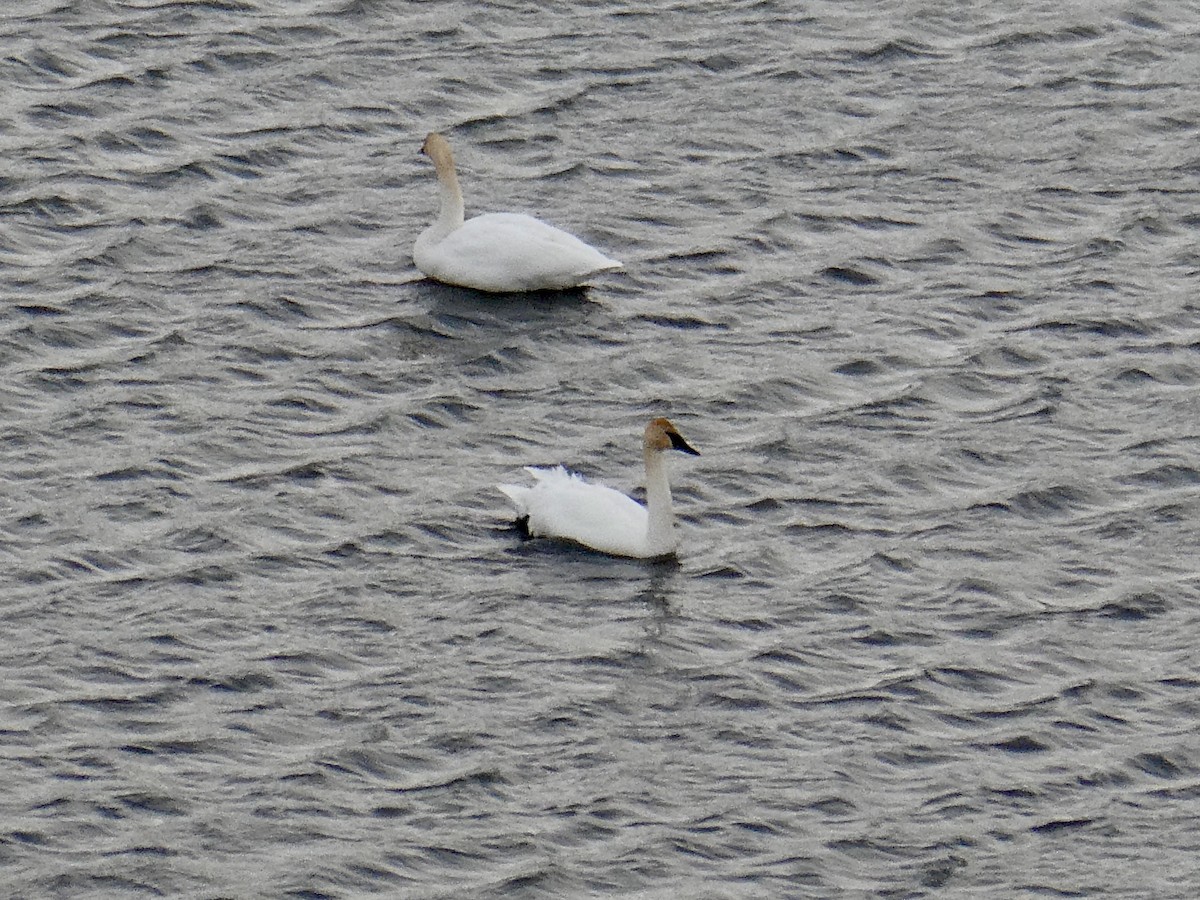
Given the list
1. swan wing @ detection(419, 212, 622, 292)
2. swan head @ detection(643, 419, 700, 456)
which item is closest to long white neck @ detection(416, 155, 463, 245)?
swan wing @ detection(419, 212, 622, 292)

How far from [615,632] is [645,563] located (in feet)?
3.61

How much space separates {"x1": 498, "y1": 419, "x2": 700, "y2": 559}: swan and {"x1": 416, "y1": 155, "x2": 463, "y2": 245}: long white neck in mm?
3950

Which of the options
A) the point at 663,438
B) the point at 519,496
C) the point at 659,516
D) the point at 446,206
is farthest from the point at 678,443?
the point at 446,206

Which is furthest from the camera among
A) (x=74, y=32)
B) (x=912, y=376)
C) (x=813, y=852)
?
(x=74, y=32)

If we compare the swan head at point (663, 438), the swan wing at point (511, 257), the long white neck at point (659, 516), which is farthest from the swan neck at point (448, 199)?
the long white neck at point (659, 516)

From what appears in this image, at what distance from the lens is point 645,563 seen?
18625mm

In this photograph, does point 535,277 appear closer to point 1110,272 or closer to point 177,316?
point 177,316

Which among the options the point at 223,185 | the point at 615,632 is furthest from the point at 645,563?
the point at 223,185

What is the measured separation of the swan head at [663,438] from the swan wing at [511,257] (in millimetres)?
3347

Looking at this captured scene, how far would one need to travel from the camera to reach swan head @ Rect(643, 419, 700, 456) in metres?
18.7

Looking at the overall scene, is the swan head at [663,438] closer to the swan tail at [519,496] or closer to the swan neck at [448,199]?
the swan tail at [519,496]

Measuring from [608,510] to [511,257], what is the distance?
382 cm

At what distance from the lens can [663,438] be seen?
1873 cm

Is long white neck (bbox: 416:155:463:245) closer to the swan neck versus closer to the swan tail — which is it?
the swan neck
